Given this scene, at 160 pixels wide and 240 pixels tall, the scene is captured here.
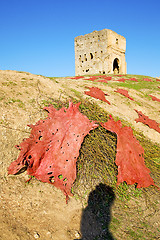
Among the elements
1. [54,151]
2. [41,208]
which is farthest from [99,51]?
[41,208]

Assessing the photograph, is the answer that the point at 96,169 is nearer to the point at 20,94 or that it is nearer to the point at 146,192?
the point at 146,192

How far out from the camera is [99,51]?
28.5 meters

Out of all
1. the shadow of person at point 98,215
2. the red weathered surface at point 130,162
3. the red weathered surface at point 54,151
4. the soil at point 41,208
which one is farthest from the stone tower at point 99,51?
the shadow of person at point 98,215

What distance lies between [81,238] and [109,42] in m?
29.4

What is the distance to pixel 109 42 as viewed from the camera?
90.8 feet

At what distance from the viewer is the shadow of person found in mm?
3299

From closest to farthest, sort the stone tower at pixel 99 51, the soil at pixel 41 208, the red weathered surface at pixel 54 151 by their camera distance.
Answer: the soil at pixel 41 208 < the red weathered surface at pixel 54 151 < the stone tower at pixel 99 51

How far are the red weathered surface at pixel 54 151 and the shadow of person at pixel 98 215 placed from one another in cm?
66

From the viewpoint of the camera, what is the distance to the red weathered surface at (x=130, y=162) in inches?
179

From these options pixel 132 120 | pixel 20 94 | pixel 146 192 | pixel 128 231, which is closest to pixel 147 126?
pixel 132 120

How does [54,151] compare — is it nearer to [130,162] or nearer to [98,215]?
[98,215]

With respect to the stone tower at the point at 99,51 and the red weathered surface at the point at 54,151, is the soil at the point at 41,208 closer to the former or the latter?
the red weathered surface at the point at 54,151

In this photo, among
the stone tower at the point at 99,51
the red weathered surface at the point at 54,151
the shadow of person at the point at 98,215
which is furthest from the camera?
the stone tower at the point at 99,51

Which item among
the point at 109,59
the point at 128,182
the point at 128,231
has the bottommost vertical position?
the point at 128,231
